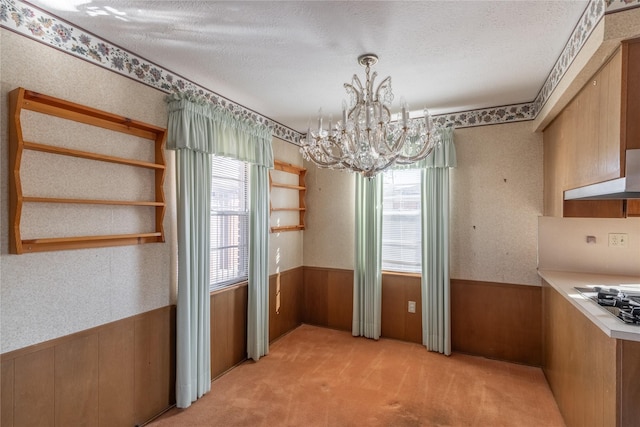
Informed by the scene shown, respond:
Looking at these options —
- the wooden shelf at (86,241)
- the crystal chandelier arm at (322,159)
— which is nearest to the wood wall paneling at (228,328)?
the wooden shelf at (86,241)

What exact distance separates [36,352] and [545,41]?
3526 millimetres

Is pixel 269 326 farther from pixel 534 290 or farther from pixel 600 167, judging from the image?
pixel 600 167

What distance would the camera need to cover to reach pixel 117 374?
7.00 ft

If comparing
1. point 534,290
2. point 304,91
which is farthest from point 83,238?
point 534,290

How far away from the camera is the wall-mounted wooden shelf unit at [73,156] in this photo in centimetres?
164

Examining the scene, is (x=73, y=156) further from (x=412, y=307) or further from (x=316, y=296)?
(x=412, y=307)

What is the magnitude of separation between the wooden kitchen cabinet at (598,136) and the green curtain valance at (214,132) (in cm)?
259

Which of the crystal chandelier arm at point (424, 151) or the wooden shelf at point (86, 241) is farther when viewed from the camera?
the crystal chandelier arm at point (424, 151)

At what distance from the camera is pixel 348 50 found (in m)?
2.12

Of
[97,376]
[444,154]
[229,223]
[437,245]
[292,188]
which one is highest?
[444,154]

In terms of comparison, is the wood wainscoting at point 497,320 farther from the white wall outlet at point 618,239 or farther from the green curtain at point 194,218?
the green curtain at point 194,218

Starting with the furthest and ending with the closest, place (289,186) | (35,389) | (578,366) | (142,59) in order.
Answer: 1. (289,186)
2. (142,59)
3. (578,366)
4. (35,389)

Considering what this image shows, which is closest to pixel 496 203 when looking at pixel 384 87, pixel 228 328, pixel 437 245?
pixel 437 245

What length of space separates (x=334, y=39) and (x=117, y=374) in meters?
2.60
